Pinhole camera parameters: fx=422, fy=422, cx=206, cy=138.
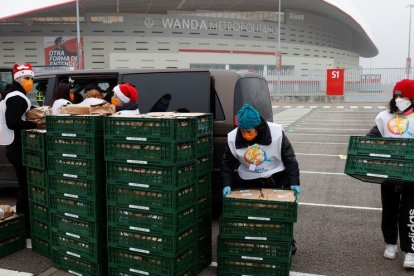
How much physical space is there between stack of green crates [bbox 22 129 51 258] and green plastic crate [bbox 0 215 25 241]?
0.15 metres

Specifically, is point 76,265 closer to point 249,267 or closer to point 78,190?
point 78,190

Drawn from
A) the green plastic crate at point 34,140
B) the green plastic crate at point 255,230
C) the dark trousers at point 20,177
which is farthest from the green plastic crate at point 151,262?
the dark trousers at point 20,177

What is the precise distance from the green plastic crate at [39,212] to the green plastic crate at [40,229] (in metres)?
0.04

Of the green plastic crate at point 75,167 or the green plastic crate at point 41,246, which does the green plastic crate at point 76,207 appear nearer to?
the green plastic crate at point 75,167

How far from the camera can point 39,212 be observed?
4773 mm

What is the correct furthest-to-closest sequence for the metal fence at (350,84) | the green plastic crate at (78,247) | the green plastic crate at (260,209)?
the metal fence at (350,84)
the green plastic crate at (78,247)
the green plastic crate at (260,209)

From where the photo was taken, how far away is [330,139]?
1427 cm

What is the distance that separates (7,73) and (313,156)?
7559 mm

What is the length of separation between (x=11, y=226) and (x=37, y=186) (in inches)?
24.0

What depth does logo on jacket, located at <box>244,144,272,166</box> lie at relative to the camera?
429cm

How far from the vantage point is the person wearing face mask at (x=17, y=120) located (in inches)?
193

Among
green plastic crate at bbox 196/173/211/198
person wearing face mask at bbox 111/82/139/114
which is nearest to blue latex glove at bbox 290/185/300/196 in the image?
green plastic crate at bbox 196/173/211/198

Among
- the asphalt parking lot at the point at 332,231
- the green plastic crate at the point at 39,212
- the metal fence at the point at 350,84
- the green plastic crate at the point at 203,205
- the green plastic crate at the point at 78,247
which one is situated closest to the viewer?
A: the green plastic crate at the point at 78,247

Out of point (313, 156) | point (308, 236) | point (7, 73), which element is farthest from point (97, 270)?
point (313, 156)
